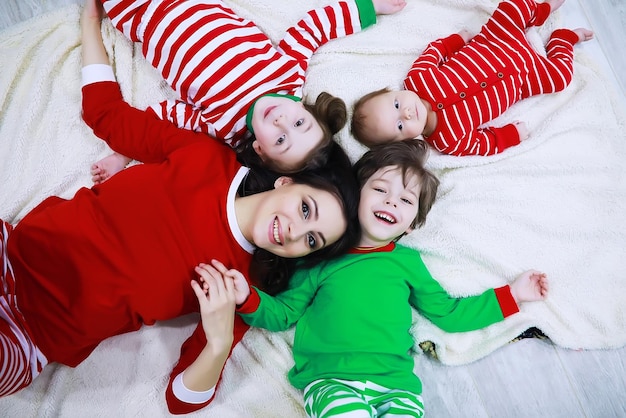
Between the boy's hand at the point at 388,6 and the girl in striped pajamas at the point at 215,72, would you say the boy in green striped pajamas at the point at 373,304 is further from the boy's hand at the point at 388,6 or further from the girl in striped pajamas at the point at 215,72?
the boy's hand at the point at 388,6

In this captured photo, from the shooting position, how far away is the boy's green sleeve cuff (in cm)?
138

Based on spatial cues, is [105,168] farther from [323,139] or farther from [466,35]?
[466,35]

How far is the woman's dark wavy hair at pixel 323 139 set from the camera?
1189 mm

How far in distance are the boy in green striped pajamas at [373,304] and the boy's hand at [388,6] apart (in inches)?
17.6

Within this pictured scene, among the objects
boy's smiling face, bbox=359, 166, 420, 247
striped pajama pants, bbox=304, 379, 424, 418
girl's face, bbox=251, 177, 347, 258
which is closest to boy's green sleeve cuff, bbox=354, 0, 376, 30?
boy's smiling face, bbox=359, 166, 420, 247

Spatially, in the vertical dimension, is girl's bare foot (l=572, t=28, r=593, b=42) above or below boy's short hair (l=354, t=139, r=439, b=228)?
above

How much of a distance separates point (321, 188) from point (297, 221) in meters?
0.10

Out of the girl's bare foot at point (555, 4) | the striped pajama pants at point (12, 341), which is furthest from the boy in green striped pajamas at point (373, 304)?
the girl's bare foot at point (555, 4)

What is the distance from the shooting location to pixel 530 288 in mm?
1218

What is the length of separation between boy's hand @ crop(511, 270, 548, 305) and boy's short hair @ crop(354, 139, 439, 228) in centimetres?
28

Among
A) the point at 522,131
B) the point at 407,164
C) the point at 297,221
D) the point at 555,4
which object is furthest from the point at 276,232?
the point at 555,4

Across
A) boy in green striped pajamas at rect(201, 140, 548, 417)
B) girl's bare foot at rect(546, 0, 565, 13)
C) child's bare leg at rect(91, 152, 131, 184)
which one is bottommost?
boy in green striped pajamas at rect(201, 140, 548, 417)

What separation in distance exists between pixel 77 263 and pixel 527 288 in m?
1.04

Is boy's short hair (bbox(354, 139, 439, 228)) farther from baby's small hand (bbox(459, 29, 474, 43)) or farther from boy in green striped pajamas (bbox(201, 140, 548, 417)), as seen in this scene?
baby's small hand (bbox(459, 29, 474, 43))
